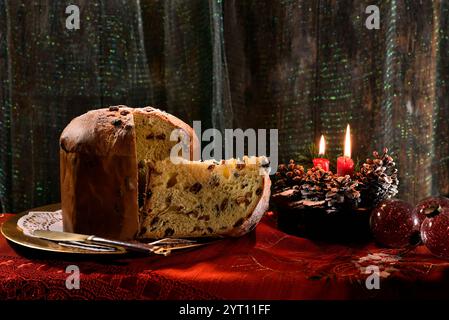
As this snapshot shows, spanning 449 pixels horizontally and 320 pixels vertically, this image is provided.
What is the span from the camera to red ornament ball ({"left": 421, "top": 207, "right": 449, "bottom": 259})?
1121 mm

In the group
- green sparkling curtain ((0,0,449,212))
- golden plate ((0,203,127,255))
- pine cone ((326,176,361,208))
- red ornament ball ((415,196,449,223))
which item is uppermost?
green sparkling curtain ((0,0,449,212))

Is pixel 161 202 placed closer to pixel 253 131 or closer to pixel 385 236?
pixel 385 236

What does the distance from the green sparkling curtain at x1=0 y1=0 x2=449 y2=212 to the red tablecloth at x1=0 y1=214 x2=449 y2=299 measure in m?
0.77

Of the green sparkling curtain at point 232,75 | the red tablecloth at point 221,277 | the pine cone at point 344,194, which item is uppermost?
the green sparkling curtain at point 232,75

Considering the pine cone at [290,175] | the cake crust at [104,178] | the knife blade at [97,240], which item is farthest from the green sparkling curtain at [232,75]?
the knife blade at [97,240]

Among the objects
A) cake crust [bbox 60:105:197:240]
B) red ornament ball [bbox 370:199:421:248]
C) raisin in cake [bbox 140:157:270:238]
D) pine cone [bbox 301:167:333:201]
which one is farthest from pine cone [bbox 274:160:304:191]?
cake crust [bbox 60:105:197:240]

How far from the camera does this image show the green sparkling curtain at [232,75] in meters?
1.80

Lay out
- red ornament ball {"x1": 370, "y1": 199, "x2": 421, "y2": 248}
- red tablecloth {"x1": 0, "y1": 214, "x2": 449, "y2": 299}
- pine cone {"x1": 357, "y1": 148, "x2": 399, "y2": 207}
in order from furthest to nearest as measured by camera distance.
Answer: pine cone {"x1": 357, "y1": 148, "x2": 399, "y2": 207}, red ornament ball {"x1": 370, "y1": 199, "x2": 421, "y2": 248}, red tablecloth {"x1": 0, "y1": 214, "x2": 449, "y2": 299}

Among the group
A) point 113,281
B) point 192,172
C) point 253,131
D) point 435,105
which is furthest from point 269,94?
point 113,281

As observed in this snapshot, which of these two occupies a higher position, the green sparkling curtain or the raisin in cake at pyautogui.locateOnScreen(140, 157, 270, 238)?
the green sparkling curtain

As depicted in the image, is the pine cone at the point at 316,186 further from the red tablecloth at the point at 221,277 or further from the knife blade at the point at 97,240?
the knife blade at the point at 97,240

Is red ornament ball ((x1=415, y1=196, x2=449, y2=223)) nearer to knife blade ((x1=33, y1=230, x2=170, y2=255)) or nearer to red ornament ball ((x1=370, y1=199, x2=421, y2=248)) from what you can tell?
red ornament ball ((x1=370, y1=199, x2=421, y2=248))

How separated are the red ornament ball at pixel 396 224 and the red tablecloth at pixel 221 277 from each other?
52mm

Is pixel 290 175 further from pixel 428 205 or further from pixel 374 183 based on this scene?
pixel 428 205
